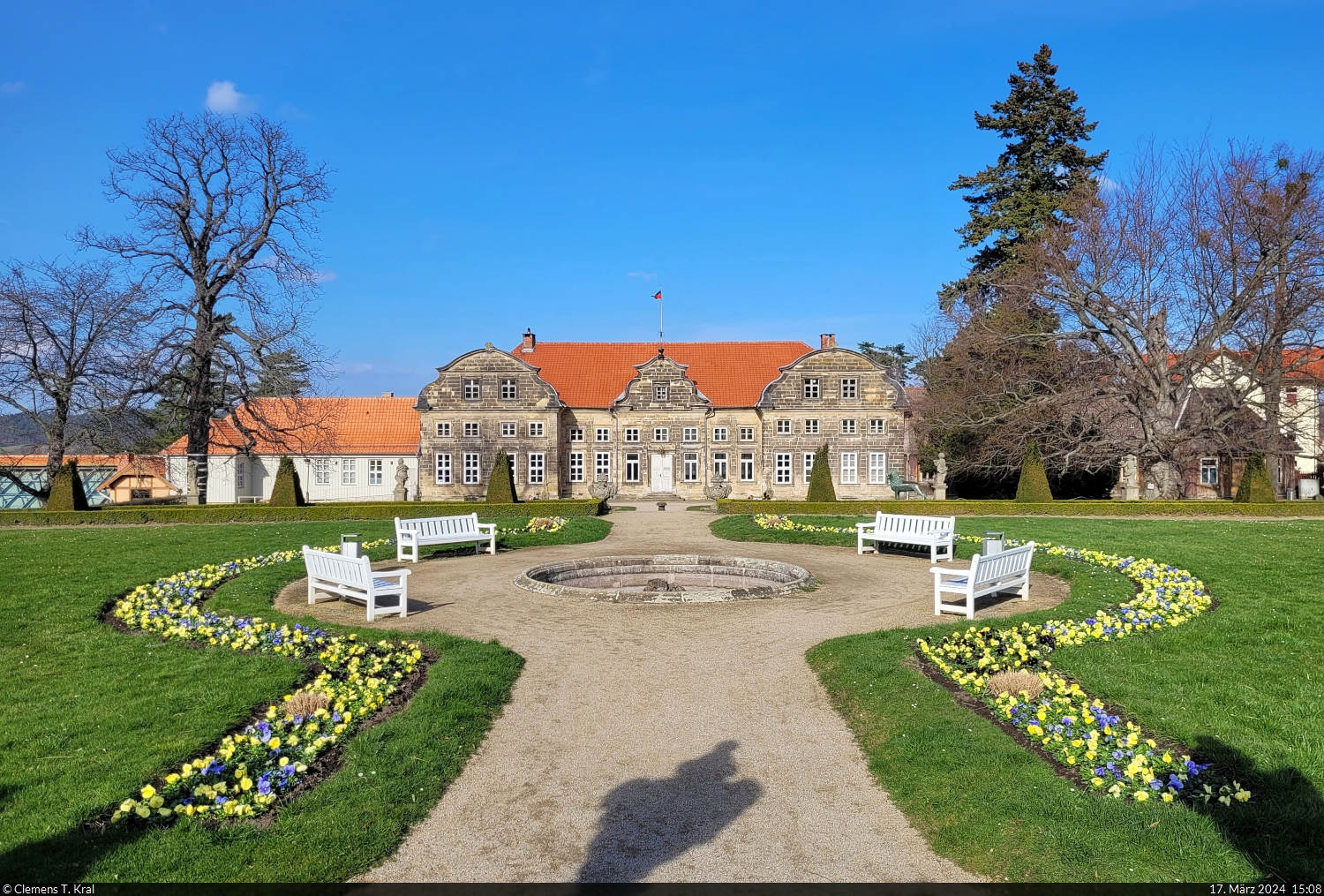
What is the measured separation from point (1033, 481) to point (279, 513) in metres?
27.3

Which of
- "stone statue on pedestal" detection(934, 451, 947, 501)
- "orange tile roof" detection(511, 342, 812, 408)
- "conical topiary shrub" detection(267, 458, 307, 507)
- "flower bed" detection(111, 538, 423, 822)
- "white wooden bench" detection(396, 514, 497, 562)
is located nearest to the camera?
"flower bed" detection(111, 538, 423, 822)

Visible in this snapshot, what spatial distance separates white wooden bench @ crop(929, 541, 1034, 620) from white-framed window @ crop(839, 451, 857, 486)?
30243 millimetres

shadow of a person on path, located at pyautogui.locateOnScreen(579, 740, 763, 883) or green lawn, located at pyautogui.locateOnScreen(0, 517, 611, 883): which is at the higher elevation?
green lawn, located at pyautogui.locateOnScreen(0, 517, 611, 883)

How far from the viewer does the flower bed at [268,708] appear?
5195 millimetres

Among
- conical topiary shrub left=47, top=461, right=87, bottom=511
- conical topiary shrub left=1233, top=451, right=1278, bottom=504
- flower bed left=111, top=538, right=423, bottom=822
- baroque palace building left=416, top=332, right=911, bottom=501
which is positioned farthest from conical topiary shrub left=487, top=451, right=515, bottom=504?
conical topiary shrub left=1233, top=451, right=1278, bottom=504

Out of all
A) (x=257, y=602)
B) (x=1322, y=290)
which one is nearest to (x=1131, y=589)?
(x=257, y=602)

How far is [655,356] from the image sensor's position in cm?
4516

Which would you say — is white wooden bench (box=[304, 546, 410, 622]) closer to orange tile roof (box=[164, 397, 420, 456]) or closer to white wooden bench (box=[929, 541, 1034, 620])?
white wooden bench (box=[929, 541, 1034, 620])

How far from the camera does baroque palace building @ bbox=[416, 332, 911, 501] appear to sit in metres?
42.2

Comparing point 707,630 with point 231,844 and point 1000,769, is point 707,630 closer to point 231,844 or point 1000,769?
point 1000,769

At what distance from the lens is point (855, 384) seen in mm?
42312

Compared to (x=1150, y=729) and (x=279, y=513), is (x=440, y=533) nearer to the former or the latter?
(x=279, y=513)

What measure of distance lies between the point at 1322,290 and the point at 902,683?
3124cm

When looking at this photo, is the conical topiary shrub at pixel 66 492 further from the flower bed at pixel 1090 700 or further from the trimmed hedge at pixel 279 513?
the flower bed at pixel 1090 700
